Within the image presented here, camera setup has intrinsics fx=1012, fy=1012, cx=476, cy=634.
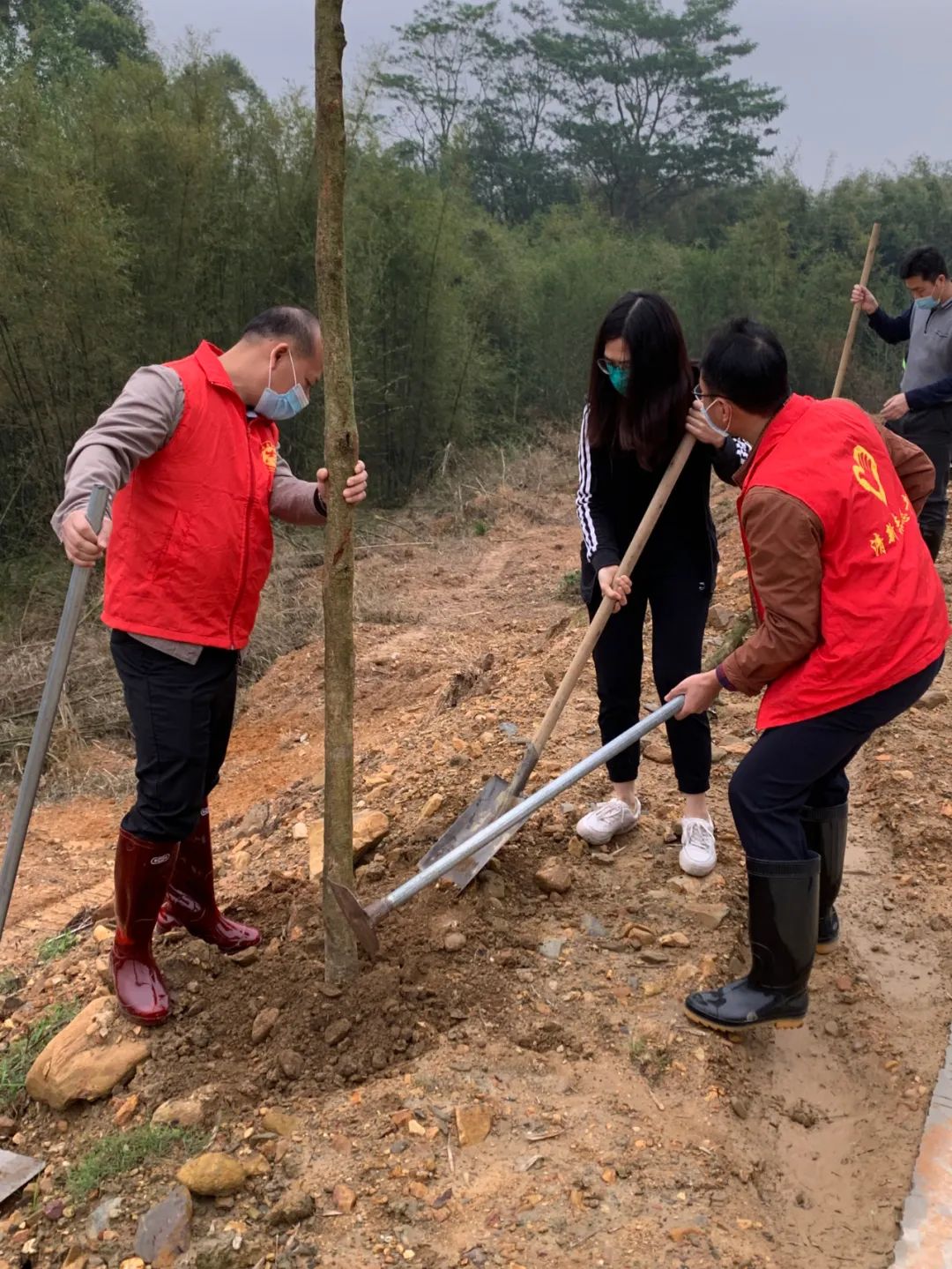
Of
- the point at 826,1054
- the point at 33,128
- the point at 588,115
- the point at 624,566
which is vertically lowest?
the point at 826,1054

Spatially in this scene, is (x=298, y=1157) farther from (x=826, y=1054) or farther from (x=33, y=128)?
(x=33, y=128)

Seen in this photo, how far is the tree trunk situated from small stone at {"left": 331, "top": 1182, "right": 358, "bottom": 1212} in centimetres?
52

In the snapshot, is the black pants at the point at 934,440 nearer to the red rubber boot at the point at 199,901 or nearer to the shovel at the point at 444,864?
the shovel at the point at 444,864

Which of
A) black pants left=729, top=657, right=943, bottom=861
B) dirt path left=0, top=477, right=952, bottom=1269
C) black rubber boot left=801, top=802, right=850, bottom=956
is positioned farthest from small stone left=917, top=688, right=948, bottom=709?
black pants left=729, top=657, right=943, bottom=861

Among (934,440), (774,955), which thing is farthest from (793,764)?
(934,440)

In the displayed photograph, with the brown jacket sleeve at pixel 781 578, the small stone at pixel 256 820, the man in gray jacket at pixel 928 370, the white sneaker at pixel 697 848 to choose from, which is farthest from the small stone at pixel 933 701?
the small stone at pixel 256 820

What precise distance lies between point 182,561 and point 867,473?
1417 mm

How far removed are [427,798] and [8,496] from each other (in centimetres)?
600

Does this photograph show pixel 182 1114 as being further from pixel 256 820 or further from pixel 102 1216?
pixel 256 820

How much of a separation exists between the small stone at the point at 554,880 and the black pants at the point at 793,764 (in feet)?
2.29

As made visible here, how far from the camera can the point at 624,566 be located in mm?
2643

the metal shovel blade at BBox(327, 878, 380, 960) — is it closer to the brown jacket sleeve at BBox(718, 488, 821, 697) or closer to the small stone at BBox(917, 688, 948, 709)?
the brown jacket sleeve at BBox(718, 488, 821, 697)

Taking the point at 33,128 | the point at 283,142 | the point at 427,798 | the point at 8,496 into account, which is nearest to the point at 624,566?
the point at 427,798

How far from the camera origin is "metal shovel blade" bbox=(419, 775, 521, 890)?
8.86ft
